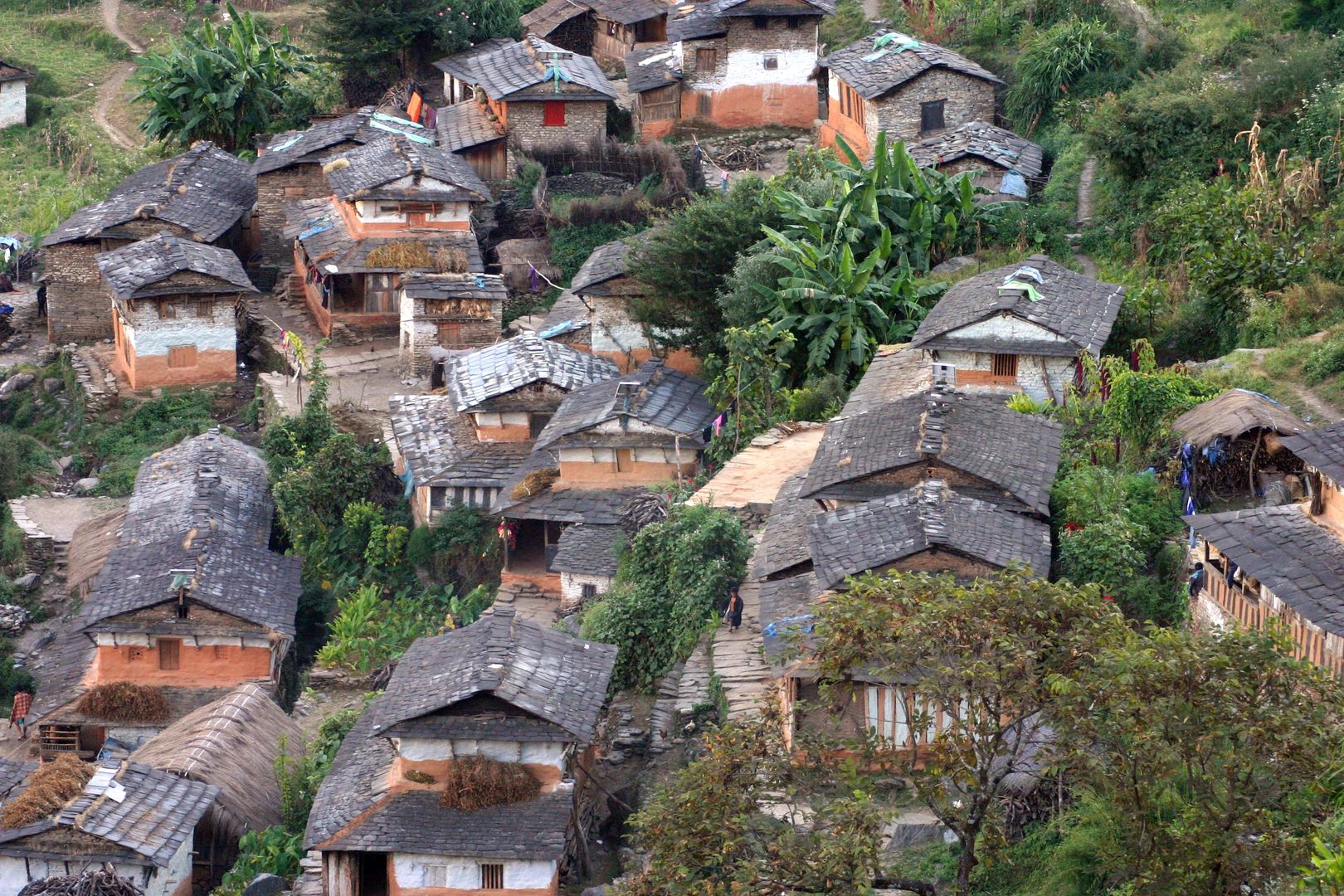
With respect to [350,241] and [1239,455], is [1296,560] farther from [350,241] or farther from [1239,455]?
[350,241]

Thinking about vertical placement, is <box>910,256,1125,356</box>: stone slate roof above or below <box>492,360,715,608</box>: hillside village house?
above

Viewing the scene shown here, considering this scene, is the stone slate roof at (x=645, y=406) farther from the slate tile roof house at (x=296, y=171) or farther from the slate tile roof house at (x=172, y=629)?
the slate tile roof house at (x=296, y=171)

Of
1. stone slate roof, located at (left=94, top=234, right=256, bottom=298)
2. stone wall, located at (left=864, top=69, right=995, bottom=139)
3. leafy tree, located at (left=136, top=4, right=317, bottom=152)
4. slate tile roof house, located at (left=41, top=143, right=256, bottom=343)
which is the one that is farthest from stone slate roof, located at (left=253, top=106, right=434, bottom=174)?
stone wall, located at (left=864, top=69, right=995, bottom=139)

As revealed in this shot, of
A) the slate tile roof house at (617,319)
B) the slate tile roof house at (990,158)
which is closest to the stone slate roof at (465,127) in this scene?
the slate tile roof house at (617,319)

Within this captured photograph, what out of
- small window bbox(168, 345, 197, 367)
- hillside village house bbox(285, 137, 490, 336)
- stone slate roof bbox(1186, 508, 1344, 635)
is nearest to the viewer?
stone slate roof bbox(1186, 508, 1344, 635)

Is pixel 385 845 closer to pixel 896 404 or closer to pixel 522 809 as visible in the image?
pixel 522 809

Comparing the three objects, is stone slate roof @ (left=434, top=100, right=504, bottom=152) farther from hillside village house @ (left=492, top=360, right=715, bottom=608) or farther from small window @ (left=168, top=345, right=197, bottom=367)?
hillside village house @ (left=492, top=360, right=715, bottom=608)

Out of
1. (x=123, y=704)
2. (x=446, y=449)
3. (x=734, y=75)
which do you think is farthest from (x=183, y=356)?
(x=734, y=75)
